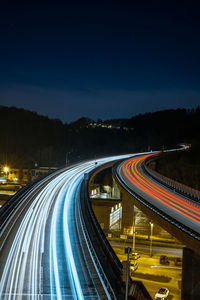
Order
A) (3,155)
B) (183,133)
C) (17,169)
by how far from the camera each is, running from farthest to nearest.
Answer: (183,133) < (3,155) < (17,169)

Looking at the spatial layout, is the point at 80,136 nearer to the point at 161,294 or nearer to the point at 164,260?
the point at 164,260

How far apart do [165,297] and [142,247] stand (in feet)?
38.9

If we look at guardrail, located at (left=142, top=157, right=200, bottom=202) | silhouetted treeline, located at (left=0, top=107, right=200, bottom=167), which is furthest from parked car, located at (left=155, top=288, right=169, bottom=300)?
silhouetted treeline, located at (left=0, top=107, right=200, bottom=167)

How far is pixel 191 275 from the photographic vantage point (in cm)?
1773

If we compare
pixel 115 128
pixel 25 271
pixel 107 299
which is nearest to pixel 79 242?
pixel 25 271

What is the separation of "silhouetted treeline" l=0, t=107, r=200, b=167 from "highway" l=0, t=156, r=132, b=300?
5748 cm

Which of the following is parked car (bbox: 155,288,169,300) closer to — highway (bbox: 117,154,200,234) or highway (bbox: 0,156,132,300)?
highway (bbox: 117,154,200,234)

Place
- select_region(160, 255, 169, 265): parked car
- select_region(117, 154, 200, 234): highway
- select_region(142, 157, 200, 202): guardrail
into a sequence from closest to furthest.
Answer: select_region(117, 154, 200, 234): highway
select_region(160, 255, 169, 265): parked car
select_region(142, 157, 200, 202): guardrail

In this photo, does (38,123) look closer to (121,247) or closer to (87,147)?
(87,147)

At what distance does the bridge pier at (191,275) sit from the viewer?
1753 cm

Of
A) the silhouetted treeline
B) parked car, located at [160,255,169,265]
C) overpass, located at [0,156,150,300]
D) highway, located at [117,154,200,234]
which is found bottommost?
parked car, located at [160,255,169,265]

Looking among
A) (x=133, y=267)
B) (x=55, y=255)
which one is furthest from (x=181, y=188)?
(x=55, y=255)

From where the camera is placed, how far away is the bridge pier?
1753 centimetres

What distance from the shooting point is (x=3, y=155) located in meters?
89.5
